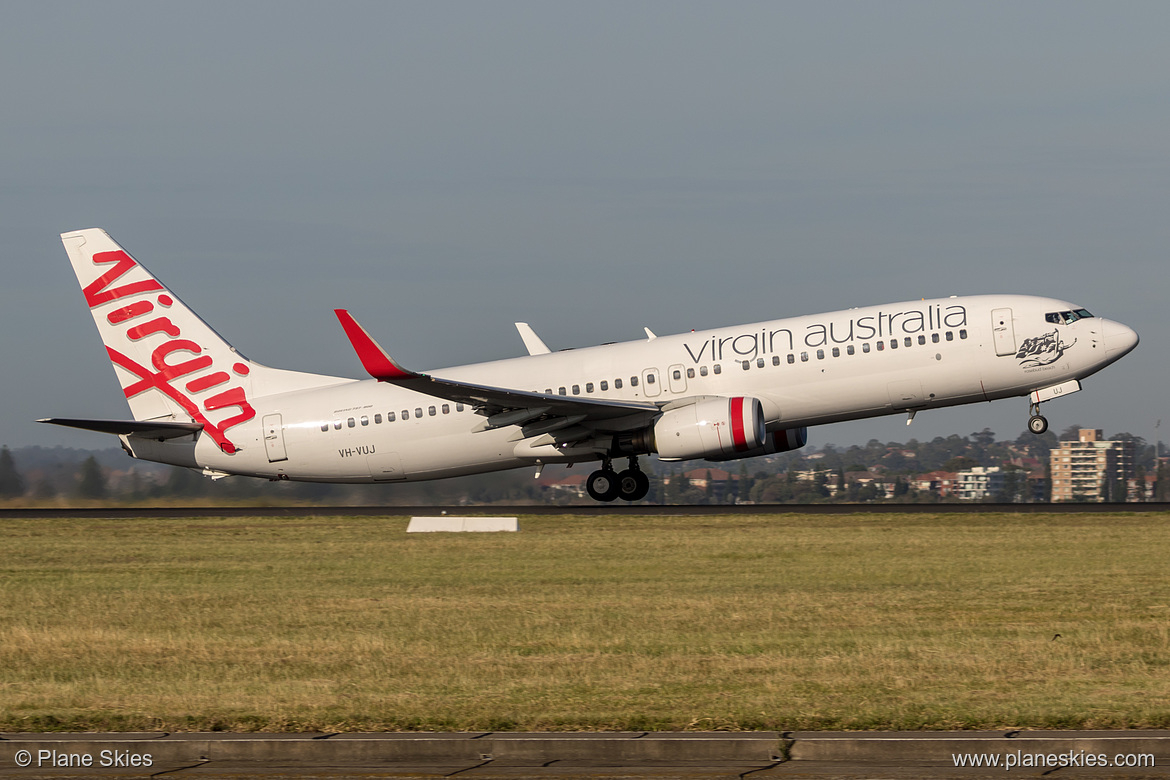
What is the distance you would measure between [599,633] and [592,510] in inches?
872

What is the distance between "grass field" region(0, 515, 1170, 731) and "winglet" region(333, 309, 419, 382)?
171 inches

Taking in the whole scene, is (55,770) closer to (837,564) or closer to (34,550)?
(837,564)

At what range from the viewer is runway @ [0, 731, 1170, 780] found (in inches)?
364

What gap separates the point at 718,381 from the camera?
1339 inches

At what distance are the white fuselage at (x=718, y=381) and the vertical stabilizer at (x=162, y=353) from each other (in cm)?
63

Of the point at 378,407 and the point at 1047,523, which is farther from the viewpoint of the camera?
the point at 378,407

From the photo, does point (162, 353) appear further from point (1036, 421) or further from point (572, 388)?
point (1036, 421)

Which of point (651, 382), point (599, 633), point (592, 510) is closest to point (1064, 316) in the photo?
point (651, 382)

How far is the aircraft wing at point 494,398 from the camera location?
104ft

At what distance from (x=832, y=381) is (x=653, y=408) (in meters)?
4.67

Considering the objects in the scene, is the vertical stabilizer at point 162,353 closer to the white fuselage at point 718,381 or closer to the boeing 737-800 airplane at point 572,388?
the boeing 737-800 airplane at point 572,388

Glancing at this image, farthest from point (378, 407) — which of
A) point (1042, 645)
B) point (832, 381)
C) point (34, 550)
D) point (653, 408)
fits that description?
point (1042, 645)

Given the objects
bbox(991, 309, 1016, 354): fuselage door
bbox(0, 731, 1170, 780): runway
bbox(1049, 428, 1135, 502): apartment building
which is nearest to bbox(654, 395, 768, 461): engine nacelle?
bbox(991, 309, 1016, 354): fuselage door

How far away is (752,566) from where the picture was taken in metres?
23.8
